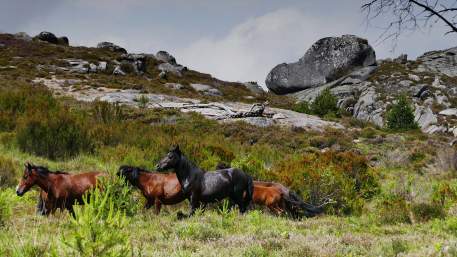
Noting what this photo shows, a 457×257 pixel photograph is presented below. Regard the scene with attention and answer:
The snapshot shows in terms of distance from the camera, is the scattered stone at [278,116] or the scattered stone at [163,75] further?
the scattered stone at [163,75]

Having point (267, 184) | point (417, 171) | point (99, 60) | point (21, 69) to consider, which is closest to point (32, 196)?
point (267, 184)

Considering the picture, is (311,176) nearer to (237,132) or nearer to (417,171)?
(417,171)

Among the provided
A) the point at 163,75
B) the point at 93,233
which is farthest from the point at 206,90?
the point at 93,233

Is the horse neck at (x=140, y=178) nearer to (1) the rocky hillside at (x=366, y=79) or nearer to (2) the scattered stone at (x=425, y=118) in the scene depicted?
(2) the scattered stone at (x=425, y=118)

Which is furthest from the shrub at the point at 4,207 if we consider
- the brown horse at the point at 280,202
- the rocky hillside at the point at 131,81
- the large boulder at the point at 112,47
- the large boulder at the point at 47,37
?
the large boulder at the point at 47,37

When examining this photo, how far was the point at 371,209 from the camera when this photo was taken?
1071 centimetres

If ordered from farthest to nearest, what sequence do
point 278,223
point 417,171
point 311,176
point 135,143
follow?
point 417,171 < point 135,143 < point 311,176 < point 278,223

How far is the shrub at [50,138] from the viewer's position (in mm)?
13633

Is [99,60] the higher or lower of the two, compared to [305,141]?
higher

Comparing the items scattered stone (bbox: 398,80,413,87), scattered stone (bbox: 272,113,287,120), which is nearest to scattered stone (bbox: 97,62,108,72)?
scattered stone (bbox: 272,113,287,120)

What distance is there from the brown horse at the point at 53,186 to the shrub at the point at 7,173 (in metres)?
2.83

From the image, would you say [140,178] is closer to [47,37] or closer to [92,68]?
[92,68]

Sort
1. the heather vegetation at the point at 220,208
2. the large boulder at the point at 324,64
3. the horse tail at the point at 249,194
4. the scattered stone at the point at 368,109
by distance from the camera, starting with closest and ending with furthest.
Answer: the heather vegetation at the point at 220,208, the horse tail at the point at 249,194, the scattered stone at the point at 368,109, the large boulder at the point at 324,64

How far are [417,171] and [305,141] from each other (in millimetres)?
7470
